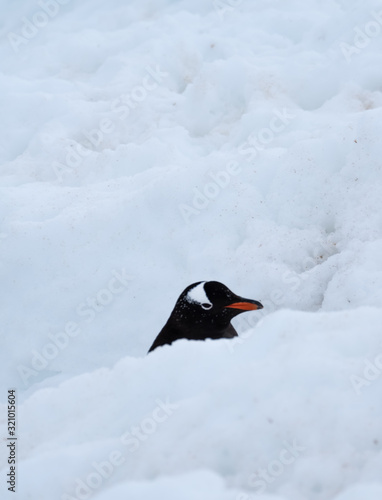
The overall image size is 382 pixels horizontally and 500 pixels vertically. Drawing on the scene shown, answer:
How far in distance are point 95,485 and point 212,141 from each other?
396 cm

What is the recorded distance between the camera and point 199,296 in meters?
3.39

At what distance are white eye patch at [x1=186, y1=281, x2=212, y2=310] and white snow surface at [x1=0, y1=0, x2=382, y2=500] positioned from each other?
63cm

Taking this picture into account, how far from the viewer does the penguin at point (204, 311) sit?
3359mm

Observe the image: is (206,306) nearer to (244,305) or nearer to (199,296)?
(199,296)

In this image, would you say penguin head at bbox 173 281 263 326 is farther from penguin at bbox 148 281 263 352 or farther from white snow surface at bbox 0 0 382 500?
white snow surface at bbox 0 0 382 500

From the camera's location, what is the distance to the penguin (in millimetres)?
3359

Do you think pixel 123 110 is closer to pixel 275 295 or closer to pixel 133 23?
pixel 133 23

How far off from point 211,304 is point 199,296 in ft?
0.28

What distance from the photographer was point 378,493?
1.54 meters

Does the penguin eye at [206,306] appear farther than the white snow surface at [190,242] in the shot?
Yes

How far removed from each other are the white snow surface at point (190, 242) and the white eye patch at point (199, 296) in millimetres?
625

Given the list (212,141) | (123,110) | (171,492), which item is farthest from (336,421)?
(123,110)

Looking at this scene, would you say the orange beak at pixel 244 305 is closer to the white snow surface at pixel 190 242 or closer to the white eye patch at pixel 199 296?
the white eye patch at pixel 199 296

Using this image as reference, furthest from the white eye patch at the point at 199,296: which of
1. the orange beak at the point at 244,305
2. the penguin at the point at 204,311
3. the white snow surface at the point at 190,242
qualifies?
the white snow surface at the point at 190,242
